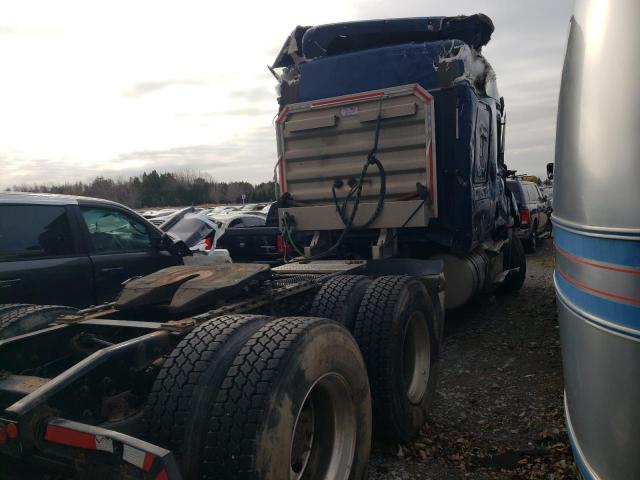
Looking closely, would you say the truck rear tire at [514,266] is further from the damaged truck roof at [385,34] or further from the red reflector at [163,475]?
the red reflector at [163,475]

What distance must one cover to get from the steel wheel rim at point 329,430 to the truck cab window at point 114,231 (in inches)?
122

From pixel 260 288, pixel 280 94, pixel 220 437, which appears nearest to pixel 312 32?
pixel 280 94

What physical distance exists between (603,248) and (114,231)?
4.43m

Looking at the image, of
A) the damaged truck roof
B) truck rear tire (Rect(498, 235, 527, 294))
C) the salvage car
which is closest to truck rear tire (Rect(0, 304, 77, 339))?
the damaged truck roof

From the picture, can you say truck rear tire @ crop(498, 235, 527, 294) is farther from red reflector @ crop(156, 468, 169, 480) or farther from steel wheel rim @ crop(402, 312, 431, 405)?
red reflector @ crop(156, 468, 169, 480)

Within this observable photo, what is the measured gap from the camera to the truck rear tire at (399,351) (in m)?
3.55

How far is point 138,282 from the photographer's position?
138 inches

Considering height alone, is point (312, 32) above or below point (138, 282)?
above

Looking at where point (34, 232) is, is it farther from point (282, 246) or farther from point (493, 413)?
point (493, 413)

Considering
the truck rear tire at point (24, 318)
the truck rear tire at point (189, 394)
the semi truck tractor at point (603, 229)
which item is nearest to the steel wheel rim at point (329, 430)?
the truck rear tire at point (189, 394)

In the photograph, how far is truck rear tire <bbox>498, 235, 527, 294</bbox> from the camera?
892cm

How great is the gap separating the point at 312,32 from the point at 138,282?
4.16 m

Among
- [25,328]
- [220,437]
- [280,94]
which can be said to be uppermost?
[280,94]

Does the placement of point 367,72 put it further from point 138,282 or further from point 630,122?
point 630,122
